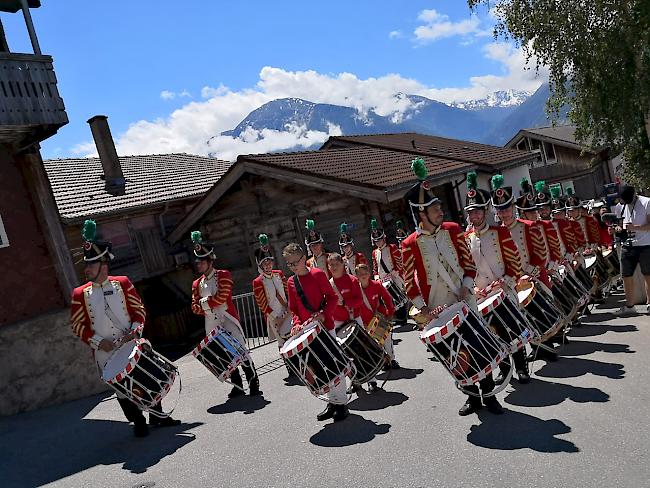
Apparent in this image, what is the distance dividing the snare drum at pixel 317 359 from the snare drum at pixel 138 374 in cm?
159

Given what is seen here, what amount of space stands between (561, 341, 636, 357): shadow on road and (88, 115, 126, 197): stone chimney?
16.1m

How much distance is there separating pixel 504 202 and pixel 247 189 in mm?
11750

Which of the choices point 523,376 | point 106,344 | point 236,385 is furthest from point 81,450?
point 523,376

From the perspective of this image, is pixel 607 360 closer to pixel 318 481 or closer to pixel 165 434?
pixel 318 481

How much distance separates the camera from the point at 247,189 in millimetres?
17812

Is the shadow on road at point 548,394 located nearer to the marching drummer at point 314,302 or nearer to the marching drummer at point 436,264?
the marching drummer at point 436,264

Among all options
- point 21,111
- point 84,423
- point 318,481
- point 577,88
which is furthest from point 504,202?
point 577,88

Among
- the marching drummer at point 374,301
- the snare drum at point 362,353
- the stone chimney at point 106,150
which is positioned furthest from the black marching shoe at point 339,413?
the stone chimney at point 106,150

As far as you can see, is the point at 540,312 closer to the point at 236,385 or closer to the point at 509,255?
the point at 509,255

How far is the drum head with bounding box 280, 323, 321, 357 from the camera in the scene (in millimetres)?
6301

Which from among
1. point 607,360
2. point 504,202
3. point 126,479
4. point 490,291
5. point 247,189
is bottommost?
point 607,360

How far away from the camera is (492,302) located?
6.11 metres

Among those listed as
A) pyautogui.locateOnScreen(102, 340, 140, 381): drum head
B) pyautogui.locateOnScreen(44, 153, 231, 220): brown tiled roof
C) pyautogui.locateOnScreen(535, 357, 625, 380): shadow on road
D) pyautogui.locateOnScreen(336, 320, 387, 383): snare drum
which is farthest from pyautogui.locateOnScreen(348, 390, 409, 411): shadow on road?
pyautogui.locateOnScreen(44, 153, 231, 220): brown tiled roof

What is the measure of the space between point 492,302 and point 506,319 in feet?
0.72
